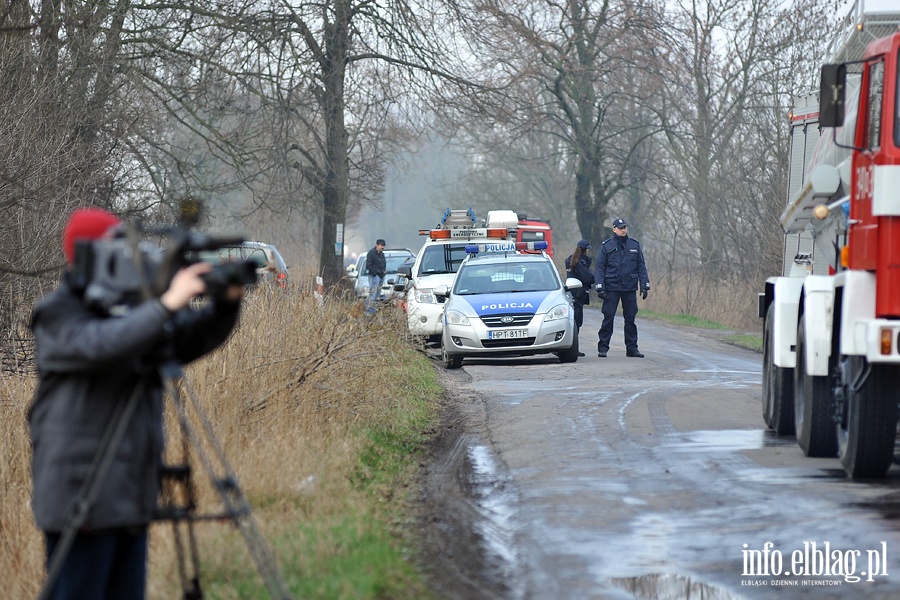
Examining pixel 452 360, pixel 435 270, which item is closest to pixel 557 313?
pixel 452 360

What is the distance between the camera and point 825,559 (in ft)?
20.6

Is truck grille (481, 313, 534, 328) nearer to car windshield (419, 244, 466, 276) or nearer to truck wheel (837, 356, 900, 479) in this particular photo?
car windshield (419, 244, 466, 276)

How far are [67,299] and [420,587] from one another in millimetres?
2390

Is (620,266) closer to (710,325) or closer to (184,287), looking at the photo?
(710,325)

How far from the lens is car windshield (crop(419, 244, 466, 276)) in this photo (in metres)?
22.6

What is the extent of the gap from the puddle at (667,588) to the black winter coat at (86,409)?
2.51 m

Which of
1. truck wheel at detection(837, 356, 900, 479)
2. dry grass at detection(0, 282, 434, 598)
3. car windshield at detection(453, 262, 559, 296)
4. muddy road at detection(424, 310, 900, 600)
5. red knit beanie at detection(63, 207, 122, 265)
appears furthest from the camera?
car windshield at detection(453, 262, 559, 296)

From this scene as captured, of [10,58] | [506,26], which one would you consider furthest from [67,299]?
[506,26]

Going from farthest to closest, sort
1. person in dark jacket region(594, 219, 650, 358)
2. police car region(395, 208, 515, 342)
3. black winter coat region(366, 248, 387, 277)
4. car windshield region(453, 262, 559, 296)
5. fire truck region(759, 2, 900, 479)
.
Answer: black winter coat region(366, 248, 387, 277)
police car region(395, 208, 515, 342)
person in dark jacket region(594, 219, 650, 358)
car windshield region(453, 262, 559, 296)
fire truck region(759, 2, 900, 479)

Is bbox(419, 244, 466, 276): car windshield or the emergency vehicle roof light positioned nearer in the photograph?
bbox(419, 244, 466, 276): car windshield

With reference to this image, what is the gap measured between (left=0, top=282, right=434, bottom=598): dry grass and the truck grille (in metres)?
3.78

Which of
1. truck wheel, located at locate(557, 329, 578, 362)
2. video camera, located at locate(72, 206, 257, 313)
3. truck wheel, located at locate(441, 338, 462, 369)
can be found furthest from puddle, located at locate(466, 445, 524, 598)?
truck wheel, located at locate(557, 329, 578, 362)

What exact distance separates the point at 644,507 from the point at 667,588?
185 centimetres

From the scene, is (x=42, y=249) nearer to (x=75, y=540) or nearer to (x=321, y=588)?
(x=321, y=588)
